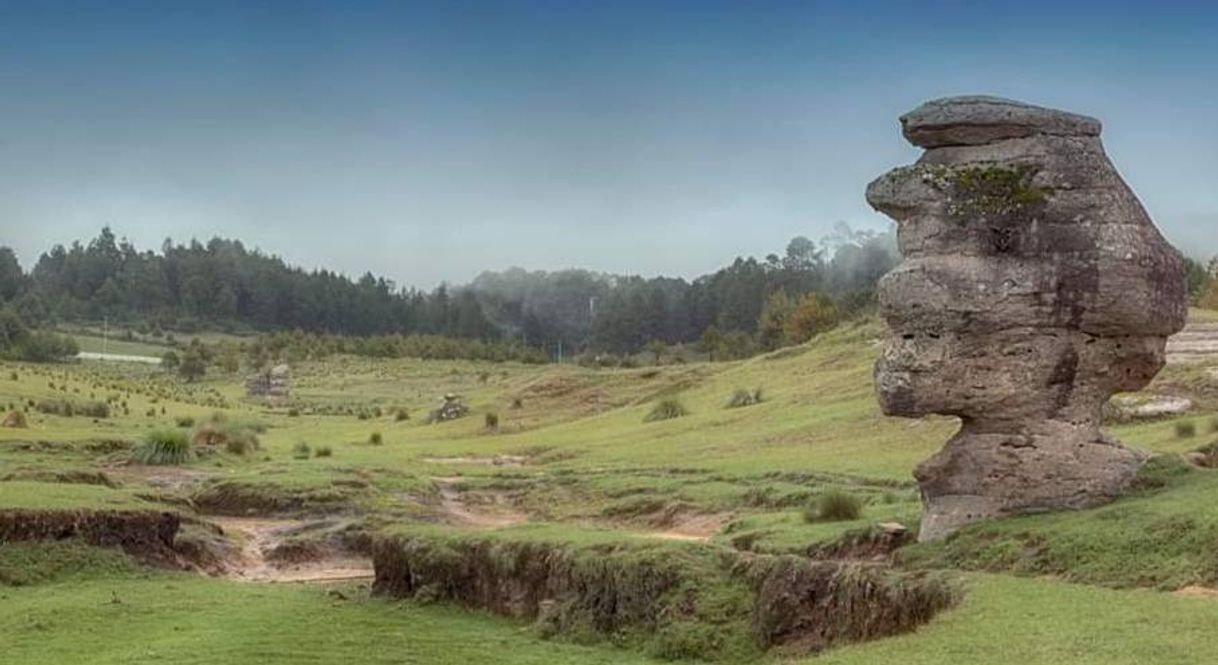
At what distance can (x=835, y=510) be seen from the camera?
79.3 ft

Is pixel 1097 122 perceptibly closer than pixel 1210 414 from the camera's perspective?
Yes

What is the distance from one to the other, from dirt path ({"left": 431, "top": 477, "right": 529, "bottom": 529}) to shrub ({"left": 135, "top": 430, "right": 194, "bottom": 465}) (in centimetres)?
727

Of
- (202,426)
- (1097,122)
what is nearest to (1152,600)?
(1097,122)

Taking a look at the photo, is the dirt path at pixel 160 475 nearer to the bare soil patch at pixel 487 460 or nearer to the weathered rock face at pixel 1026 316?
the bare soil patch at pixel 487 460

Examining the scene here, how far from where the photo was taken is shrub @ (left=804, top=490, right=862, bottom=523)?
24.1 metres

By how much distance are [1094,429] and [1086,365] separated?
0.94 m

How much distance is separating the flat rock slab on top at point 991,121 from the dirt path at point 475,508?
A: 1521 centimetres

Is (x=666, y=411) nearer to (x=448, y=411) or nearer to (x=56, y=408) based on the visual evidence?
(x=448, y=411)

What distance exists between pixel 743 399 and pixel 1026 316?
3601 cm

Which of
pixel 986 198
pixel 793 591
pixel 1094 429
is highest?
pixel 986 198

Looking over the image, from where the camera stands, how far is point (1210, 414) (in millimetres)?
33812

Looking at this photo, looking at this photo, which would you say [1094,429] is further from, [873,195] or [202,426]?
[202,426]

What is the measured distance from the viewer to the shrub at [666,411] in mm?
55031

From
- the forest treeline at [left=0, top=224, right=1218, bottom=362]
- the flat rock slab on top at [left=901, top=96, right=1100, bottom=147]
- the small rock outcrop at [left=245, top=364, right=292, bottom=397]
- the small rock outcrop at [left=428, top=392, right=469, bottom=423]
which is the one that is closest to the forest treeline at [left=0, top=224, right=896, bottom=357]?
the forest treeline at [left=0, top=224, right=1218, bottom=362]
